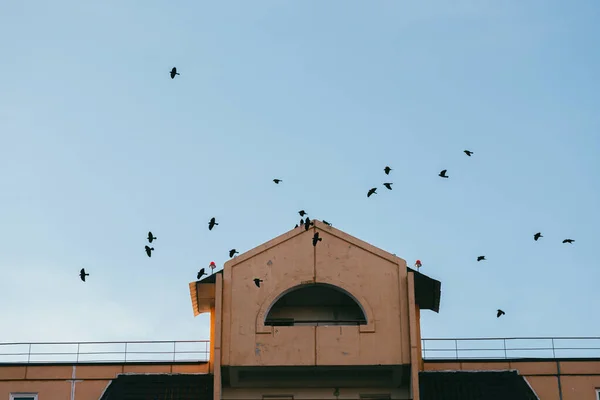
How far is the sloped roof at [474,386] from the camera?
56000 mm

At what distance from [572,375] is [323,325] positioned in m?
11.3

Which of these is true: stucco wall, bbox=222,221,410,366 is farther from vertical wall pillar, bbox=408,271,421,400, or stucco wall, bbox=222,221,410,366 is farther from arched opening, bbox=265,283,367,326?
arched opening, bbox=265,283,367,326

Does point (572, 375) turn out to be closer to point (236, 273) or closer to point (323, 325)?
point (323, 325)

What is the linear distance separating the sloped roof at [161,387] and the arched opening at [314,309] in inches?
189

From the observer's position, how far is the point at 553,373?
57.3 m

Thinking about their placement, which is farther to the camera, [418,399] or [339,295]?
[339,295]

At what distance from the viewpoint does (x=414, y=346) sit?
5588 cm

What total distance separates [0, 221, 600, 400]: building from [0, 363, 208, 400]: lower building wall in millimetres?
44

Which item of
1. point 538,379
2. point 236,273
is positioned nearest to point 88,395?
point 236,273

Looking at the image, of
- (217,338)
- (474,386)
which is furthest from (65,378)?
(474,386)

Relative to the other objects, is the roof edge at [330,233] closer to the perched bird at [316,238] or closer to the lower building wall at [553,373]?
the perched bird at [316,238]

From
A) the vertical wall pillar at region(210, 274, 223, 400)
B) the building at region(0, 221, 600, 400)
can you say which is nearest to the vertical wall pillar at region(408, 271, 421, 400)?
the building at region(0, 221, 600, 400)

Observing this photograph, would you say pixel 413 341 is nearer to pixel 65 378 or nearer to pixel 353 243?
pixel 353 243

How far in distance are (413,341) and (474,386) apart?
11.1 ft
